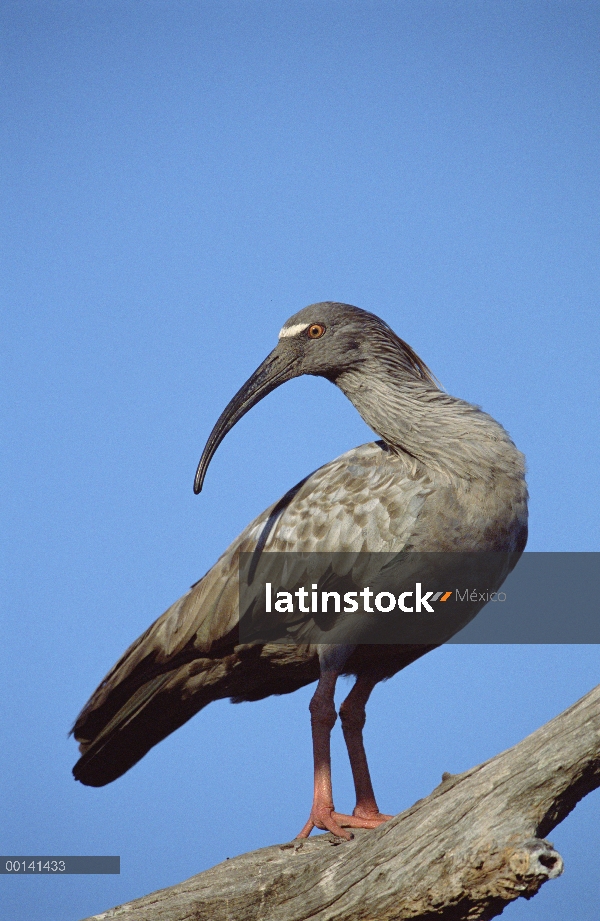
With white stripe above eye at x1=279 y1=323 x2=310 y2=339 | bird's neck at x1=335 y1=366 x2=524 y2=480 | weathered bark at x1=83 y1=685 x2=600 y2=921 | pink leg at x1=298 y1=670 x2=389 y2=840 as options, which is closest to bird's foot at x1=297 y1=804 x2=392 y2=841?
pink leg at x1=298 y1=670 x2=389 y2=840

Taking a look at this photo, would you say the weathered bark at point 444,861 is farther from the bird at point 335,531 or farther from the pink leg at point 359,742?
the pink leg at point 359,742

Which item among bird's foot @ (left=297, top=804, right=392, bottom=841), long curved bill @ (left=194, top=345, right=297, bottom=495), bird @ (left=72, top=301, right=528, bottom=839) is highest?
long curved bill @ (left=194, top=345, right=297, bottom=495)

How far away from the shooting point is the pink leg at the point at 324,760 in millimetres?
6547

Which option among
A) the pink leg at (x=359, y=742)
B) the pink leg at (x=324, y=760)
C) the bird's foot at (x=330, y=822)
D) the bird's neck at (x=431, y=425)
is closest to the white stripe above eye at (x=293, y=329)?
the bird's neck at (x=431, y=425)

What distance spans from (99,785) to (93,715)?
27.7 inches

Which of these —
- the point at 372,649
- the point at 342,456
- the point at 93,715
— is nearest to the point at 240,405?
the point at 342,456

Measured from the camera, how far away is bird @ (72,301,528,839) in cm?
666

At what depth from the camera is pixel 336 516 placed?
706cm

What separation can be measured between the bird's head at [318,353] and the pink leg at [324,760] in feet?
5.62

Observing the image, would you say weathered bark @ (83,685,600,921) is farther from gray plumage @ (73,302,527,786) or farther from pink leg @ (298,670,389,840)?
gray plumage @ (73,302,527,786)

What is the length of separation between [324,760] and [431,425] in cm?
234

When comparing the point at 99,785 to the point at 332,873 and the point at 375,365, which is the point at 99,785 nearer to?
the point at 332,873

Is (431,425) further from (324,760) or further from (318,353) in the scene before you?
(324,760)

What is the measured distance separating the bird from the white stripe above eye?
0.05ft
